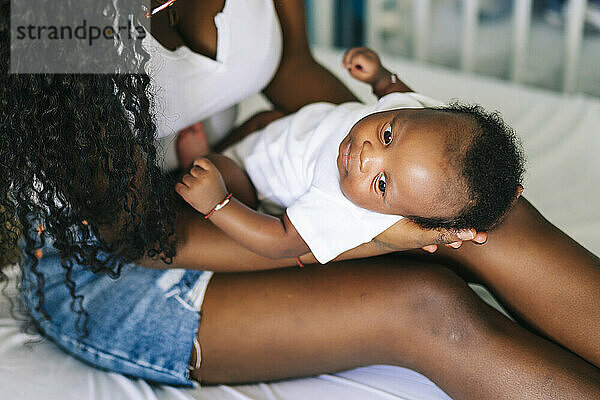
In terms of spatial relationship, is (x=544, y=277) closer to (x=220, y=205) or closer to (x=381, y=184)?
(x=381, y=184)

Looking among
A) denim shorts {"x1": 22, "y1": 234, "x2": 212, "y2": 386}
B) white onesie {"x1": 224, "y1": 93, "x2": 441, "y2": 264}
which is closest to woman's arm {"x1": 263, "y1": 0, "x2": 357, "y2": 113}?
white onesie {"x1": 224, "y1": 93, "x2": 441, "y2": 264}

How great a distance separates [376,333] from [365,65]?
0.45 meters

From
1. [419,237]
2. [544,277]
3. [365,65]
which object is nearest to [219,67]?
[365,65]

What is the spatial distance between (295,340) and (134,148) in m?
0.34

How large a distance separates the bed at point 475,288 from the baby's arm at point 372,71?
38 cm

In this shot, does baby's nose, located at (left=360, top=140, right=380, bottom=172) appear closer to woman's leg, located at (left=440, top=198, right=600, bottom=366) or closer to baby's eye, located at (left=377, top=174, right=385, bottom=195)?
baby's eye, located at (left=377, top=174, right=385, bottom=195)

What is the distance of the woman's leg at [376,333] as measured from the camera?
0.76 m

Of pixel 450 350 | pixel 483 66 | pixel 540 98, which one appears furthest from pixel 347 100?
pixel 483 66

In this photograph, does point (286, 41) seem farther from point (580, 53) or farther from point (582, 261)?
point (580, 53)

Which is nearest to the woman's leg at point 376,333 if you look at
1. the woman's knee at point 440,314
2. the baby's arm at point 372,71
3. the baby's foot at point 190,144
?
the woman's knee at point 440,314

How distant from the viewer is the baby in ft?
2.60

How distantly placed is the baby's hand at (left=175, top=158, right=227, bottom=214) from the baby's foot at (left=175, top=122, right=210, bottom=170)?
0.49 ft

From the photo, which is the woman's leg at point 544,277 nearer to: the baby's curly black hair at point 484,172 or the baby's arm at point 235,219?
the baby's curly black hair at point 484,172

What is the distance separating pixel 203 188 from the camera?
833 mm
